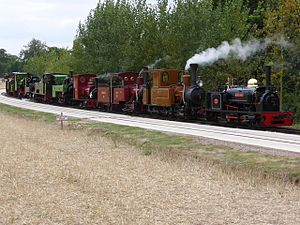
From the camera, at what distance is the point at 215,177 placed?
11.3 meters

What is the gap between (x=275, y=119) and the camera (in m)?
21.3

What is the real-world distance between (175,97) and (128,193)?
709 inches

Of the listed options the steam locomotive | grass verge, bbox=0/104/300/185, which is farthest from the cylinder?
grass verge, bbox=0/104/300/185

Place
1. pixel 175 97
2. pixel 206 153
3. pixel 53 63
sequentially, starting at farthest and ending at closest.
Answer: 1. pixel 53 63
2. pixel 175 97
3. pixel 206 153

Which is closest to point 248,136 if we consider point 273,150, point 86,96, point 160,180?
point 273,150

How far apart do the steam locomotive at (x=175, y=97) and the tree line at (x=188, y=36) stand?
8.21ft

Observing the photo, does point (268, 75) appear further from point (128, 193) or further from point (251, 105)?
point (128, 193)

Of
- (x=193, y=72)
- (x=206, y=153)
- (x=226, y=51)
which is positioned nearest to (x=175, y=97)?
(x=193, y=72)

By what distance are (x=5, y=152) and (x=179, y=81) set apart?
1467cm

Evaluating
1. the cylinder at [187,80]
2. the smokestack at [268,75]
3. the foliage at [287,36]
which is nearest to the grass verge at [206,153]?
the smokestack at [268,75]

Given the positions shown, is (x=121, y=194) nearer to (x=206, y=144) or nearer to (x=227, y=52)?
(x=206, y=144)

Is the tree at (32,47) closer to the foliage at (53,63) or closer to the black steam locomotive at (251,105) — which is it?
the foliage at (53,63)

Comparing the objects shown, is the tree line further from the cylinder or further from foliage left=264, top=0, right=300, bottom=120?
the cylinder

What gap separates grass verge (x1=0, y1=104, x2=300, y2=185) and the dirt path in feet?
2.83
